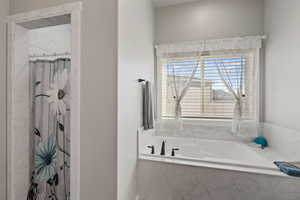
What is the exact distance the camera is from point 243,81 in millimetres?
2596

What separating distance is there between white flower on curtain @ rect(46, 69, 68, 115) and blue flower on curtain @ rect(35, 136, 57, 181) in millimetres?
371

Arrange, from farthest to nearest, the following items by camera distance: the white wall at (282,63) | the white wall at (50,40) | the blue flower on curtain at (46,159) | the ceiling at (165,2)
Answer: the ceiling at (165,2), the white wall at (50,40), the blue flower on curtain at (46,159), the white wall at (282,63)

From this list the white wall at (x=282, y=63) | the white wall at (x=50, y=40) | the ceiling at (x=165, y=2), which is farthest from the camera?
the ceiling at (x=165, y=2)

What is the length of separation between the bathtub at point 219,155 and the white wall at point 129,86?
34 centimetres

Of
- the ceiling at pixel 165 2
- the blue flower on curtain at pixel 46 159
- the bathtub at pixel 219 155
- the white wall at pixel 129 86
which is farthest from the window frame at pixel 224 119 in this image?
the blue flower on curtain at pixel 46 159

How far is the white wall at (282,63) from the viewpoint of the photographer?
1.85 meters

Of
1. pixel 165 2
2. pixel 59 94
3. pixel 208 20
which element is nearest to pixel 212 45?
pixel 208 20

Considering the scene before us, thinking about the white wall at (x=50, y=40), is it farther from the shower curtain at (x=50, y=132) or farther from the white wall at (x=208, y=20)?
the white wall at (x=208, y=20)

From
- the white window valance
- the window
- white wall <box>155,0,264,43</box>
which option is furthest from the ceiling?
the window

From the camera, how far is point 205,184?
1.75 metres

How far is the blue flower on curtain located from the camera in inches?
77.0

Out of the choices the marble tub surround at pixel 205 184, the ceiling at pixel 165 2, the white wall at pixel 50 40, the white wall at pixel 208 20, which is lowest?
the marble tub surround at pixel 205 184

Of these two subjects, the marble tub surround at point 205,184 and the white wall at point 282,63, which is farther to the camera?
the white wall at point 282,63

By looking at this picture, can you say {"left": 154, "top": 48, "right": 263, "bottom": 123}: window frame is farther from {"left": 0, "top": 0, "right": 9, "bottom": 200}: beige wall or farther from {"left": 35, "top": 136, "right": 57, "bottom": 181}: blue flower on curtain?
{"left": 0, "top": 0, "right": 9, "bottom": 200}: beige wall
